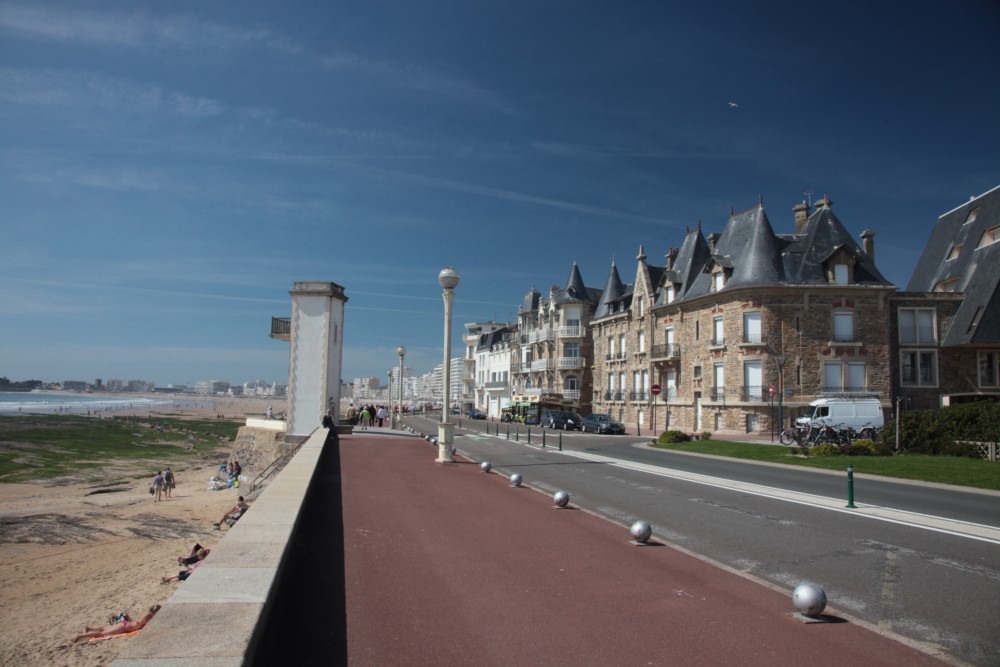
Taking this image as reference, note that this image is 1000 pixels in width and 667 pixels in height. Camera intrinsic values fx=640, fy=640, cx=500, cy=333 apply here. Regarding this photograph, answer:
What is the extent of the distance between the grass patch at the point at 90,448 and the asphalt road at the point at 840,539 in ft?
92.8

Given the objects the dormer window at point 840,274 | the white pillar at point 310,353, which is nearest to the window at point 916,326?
the dormer window at point 840,274

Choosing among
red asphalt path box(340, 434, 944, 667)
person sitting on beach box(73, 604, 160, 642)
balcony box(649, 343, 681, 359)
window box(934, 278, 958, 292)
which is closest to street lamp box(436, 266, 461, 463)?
red asphalt path box(340, 434, 944, 667)

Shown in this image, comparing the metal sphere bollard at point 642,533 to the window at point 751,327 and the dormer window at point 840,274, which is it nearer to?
the window at point 751,327

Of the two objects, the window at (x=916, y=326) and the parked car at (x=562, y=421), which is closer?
the window at (x=916, y=326)

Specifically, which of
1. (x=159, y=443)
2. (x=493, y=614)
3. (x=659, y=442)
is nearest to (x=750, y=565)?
(x=493, y=614)

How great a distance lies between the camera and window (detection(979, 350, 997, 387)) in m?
35.3

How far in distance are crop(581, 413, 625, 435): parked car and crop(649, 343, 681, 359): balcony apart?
567cm

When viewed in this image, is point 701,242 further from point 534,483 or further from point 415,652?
point 415,652

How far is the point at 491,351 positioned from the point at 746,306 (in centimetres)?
4932

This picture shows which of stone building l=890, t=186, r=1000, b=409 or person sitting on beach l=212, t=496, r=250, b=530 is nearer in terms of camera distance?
person sitting on beach l=212, t=496, r=250, b=530

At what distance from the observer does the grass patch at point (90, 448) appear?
111 feet

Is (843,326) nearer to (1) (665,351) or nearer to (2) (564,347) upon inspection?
(1) (665,351)

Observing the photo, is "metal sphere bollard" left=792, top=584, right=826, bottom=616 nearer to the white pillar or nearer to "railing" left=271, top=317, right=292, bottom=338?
the white pillar

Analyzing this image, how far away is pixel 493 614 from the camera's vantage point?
533 cm
